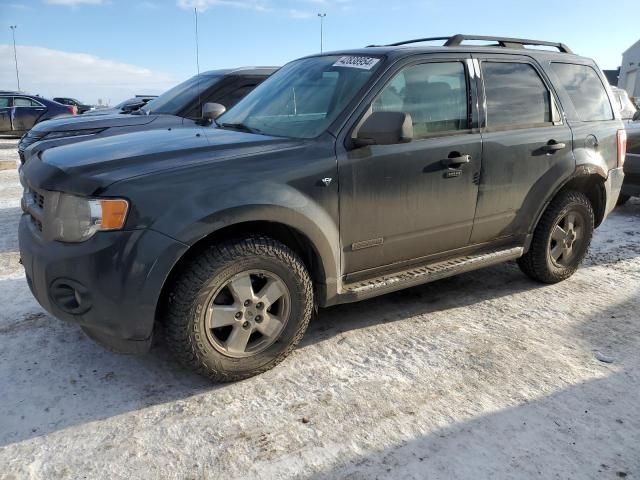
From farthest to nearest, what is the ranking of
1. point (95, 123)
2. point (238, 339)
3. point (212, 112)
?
point (95, 123)
point (212, 112)
point (238, 339)

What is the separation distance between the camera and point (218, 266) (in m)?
2.73

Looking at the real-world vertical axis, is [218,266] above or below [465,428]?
above

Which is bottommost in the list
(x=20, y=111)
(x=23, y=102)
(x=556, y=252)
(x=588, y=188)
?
(x=556, y=252)

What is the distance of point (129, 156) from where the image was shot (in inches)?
109

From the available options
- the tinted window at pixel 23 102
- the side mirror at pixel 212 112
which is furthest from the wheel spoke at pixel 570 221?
the tinted window at pixel 23 102

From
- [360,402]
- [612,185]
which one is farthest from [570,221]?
[360,402]

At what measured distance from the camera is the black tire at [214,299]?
2707 millimetres

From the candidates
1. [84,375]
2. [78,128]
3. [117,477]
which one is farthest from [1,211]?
[117,477]

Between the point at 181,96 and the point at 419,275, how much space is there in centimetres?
472

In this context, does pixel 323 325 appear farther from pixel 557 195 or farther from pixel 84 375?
pixel 557 195

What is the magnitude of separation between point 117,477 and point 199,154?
1598 millimetres

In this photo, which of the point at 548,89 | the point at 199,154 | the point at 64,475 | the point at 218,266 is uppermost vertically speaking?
the point at 548,89

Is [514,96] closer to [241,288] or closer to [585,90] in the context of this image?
[585,90]

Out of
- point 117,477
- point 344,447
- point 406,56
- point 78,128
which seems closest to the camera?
point 117,477
